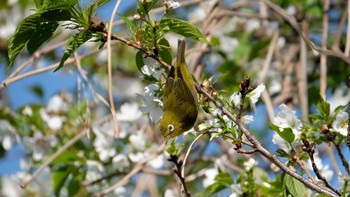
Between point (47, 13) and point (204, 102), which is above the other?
point (47, 13)

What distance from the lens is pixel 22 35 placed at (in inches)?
56.8

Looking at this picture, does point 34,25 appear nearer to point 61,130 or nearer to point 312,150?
point 312,150

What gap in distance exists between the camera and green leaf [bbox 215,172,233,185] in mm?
1880

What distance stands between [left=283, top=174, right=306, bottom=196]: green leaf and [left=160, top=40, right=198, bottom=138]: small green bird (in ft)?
0.83

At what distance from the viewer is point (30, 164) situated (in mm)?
2818

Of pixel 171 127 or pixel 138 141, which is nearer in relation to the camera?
pixel 171 127

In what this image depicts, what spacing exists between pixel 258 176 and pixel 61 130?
41.7 inches

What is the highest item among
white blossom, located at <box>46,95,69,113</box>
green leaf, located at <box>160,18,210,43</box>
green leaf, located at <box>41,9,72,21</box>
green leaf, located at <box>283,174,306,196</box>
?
green leaf, located at <box>41,9,72,21</box>

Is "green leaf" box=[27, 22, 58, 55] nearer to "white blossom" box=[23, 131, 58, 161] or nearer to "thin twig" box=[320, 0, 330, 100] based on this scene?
Answer: "thin twig" box=[320, 0, 330, 100]

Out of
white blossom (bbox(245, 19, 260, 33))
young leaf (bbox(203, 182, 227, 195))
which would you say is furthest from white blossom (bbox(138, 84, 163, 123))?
white blossom (bbox(245, 19, 260, 33))

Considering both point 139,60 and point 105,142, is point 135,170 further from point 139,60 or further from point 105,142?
point 139,60

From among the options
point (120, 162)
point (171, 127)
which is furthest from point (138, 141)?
point (171, 127)

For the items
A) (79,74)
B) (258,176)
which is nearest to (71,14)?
(79,74)

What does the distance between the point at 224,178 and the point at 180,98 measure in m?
0.37
